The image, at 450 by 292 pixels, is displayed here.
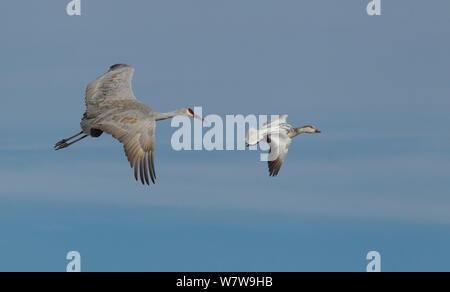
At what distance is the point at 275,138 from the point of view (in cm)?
3130

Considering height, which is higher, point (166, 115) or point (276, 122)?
point (276, 122)

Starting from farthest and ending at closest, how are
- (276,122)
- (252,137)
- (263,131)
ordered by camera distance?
(276,122)
(263,131)
(252,137)

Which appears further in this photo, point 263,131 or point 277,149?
point 263,131

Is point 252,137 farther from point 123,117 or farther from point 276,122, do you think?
point 123,117

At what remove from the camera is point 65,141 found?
31625 millimetres

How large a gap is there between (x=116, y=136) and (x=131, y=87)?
3510 mm

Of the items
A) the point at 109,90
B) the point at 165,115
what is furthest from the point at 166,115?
the point at 109,90

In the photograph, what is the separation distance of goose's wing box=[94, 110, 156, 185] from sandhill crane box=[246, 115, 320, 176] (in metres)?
3.76

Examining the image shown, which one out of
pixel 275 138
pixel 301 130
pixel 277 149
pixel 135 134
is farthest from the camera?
pixel 301 130

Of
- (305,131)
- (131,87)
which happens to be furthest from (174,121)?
(305,131)

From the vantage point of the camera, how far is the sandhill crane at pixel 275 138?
30500 millimetres

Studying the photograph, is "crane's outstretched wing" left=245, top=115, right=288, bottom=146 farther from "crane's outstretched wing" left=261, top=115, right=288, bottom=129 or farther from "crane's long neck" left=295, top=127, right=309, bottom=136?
"crane's long neck" left=295, top=127, right=309, bottom=136

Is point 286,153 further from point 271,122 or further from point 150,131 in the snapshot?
point 150,131

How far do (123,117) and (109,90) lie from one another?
252cm
